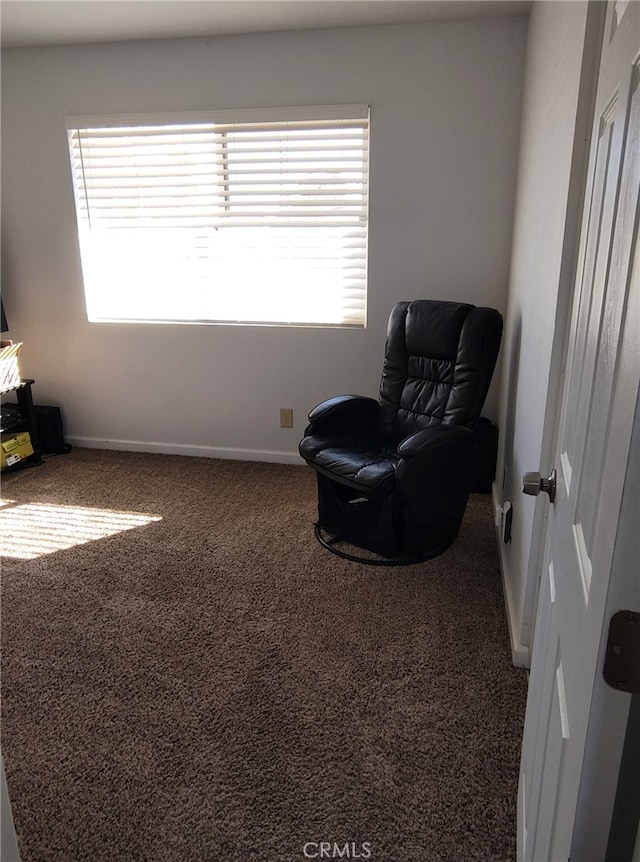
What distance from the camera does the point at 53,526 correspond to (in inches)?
121

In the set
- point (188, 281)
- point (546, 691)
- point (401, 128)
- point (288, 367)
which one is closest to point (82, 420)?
point (188, 281)

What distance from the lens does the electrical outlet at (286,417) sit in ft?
12.4

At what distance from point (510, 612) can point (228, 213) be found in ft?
8.47

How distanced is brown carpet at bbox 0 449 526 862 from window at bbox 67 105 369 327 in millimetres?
1363

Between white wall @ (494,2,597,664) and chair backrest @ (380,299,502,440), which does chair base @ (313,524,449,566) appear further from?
chair backrest @ (380,299,502,440)

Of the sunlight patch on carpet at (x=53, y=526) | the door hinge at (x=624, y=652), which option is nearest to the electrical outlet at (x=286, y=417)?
the sunlight patch on carpet at (x=53, y=526)

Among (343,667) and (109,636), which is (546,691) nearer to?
(343,667)

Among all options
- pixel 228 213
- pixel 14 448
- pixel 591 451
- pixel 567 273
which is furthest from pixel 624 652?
pixel 14 448

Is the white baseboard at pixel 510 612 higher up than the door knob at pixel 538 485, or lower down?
lower down

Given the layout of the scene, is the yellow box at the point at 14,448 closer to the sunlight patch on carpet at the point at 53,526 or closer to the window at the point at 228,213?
the sunlight patch on carpet at the point at 53,526

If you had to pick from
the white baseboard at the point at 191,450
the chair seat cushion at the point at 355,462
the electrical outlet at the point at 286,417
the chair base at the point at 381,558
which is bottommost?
the chair base at the point at 381,558

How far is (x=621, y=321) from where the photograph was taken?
70 centimetres

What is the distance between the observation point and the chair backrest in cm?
278

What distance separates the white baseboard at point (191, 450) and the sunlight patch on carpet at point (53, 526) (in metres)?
0.86
